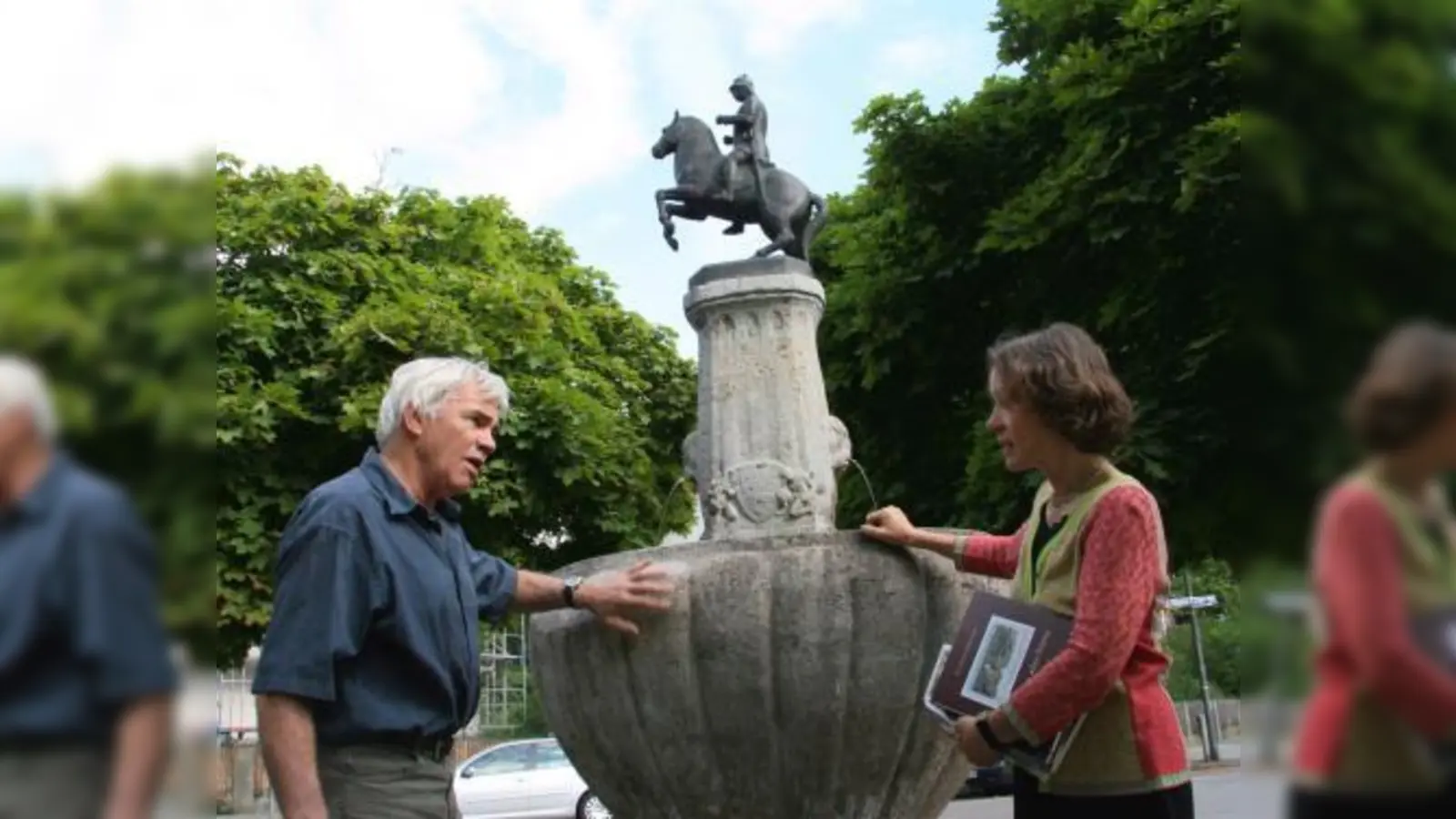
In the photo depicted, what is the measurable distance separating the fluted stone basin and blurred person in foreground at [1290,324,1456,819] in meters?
3.37

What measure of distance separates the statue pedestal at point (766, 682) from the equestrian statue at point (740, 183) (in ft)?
9.11

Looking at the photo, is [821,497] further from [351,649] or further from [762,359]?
[351,649]

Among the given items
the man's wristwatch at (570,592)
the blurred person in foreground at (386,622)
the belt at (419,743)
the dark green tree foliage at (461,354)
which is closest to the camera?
the blurred person in foreground at (386,622)

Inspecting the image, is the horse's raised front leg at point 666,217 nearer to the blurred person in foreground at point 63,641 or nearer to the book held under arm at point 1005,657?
the book held under arm at point 1005,657

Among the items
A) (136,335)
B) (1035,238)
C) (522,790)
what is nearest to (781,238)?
(136,335)

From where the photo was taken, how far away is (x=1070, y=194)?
514 inches

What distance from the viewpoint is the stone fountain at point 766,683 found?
3.91 meters

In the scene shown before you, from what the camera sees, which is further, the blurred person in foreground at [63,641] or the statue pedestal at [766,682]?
the statue pedestal at [766,682]

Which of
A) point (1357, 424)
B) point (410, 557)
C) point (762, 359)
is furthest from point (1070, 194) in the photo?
point (1357, 424)

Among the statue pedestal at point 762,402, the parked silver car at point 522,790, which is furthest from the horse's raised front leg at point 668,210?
the parked silver car at point 522,790

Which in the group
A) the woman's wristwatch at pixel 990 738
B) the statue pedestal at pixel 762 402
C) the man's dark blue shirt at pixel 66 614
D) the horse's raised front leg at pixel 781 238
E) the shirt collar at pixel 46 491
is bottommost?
the woman's wristwatch at pixel 990 738

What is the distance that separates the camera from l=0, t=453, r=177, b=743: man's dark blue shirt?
558 mm

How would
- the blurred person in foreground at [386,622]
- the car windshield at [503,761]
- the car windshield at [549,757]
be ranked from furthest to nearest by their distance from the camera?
1. the car windshield at [549,757]
2. the car windshield at [503,761]
3. the blurred person in foreground at [386,622]

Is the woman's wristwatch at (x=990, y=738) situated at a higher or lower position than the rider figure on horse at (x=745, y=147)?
lower
